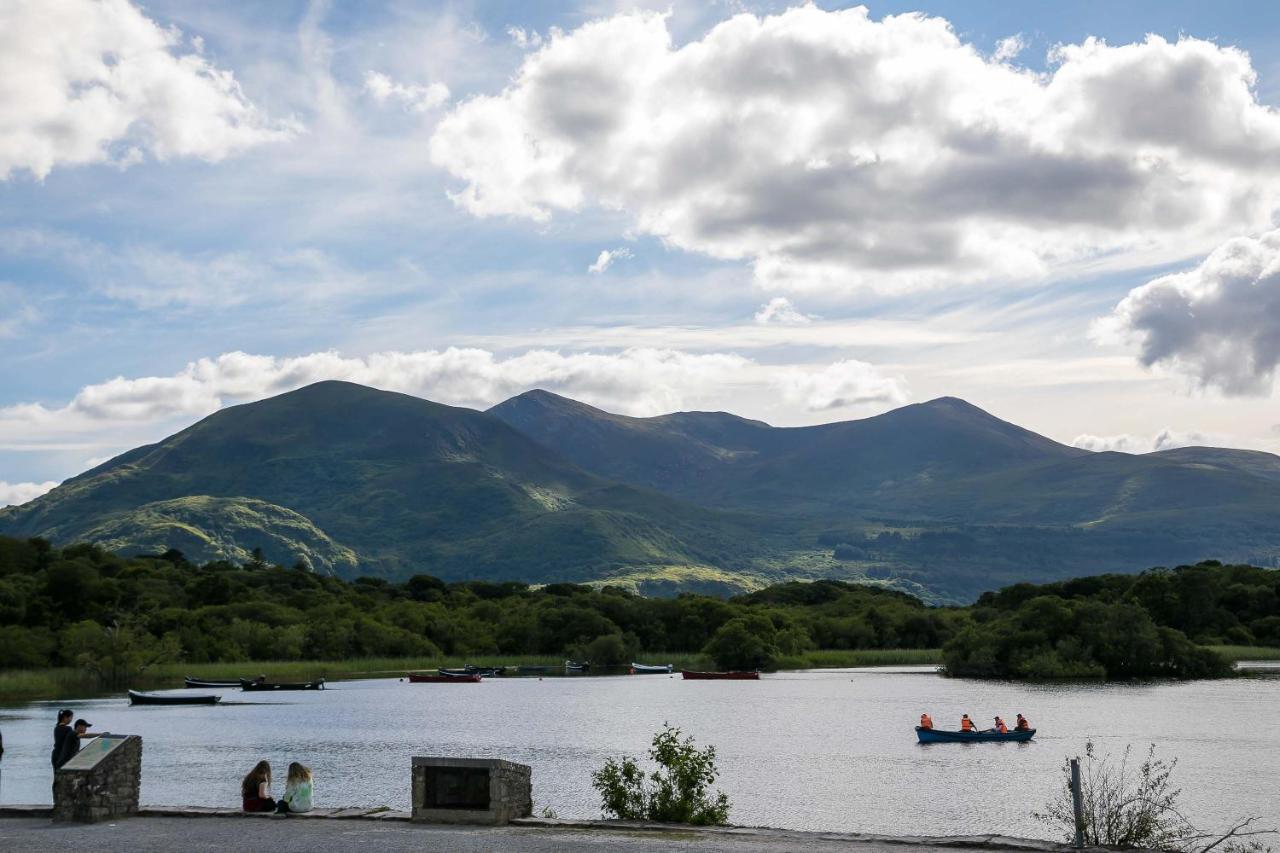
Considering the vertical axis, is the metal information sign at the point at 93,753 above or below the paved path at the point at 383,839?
above

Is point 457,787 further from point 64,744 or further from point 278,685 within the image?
point 278,685

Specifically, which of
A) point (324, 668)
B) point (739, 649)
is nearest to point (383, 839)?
point (324, 668)

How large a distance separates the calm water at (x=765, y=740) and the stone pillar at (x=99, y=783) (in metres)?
20.6

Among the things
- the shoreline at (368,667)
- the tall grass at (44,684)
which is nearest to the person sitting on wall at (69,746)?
the shoreline at (368,667)

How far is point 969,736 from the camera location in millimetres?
77938

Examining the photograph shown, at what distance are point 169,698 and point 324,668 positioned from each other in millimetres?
32524

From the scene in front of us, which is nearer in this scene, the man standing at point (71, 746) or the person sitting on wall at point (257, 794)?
the person sitting on wall at point (257, 794)

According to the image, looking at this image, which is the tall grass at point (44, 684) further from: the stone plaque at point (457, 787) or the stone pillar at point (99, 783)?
the stone plaque at point (457, 787)

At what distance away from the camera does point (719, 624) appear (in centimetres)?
18850

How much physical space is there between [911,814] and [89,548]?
16847 cm

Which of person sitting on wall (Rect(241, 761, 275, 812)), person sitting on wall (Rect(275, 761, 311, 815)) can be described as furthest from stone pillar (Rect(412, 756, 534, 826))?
person sitting on wall (Rect(241, 761, 275, 812))

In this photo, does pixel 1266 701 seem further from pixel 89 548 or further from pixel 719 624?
pixel 89 548

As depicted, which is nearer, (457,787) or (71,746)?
(457,787)

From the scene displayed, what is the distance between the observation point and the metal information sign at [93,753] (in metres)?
27.0
